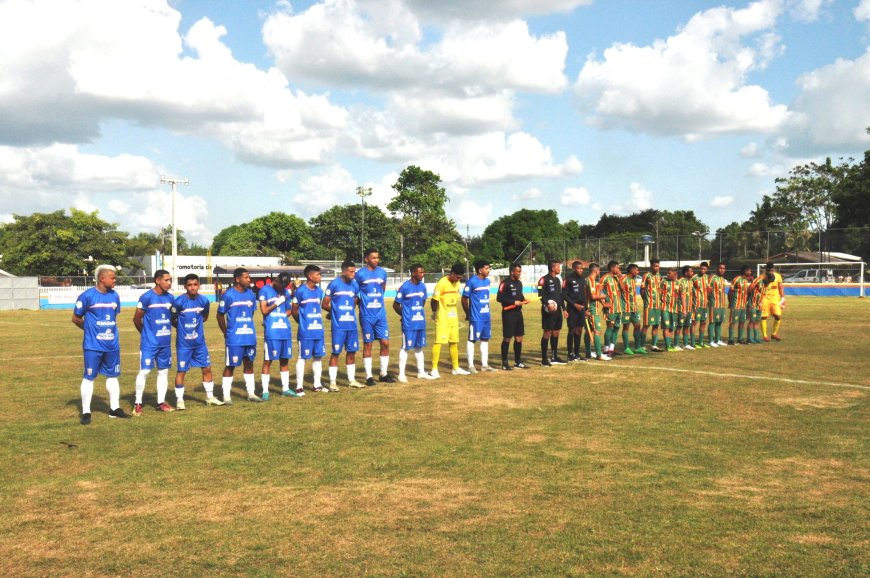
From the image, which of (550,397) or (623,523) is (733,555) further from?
(550,397)

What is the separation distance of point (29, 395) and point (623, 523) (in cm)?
1094

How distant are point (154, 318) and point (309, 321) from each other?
2591mm

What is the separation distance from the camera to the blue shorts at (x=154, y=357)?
34.5 ft

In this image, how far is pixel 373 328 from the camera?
13.2 metres

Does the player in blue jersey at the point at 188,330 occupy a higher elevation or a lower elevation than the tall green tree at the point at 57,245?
lower

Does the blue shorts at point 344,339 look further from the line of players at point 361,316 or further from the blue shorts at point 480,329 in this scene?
the blue shorts at point 480,329

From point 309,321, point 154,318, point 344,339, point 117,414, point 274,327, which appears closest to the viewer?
point 117,414

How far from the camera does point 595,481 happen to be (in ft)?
21.8

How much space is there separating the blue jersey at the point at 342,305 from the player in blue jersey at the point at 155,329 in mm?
2866

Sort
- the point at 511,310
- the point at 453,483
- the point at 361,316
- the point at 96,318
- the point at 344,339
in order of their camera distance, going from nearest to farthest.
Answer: the point at 453,483
the point at 96,318
the point at 344,339
the point at 361,316
the point at 511,310

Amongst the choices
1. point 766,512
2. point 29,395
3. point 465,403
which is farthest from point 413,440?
point 29,395

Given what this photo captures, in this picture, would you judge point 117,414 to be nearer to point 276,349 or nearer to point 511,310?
point 276,349

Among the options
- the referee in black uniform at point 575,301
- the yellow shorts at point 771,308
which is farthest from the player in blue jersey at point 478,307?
the yellow shorts at point 771,308

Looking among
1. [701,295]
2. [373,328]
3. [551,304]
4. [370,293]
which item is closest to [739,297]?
[701,295]
